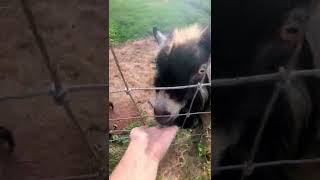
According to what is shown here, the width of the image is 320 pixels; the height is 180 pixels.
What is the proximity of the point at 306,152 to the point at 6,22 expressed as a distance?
67 centimetres

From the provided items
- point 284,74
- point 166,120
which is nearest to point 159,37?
point 166,120

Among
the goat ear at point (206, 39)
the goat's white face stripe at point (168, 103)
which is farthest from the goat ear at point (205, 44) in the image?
the goat's white face stripe at point (168, 103)

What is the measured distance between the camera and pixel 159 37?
130cm

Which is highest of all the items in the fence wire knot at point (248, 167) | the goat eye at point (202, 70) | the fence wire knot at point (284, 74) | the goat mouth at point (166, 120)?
the goat eye at point (202, 70)

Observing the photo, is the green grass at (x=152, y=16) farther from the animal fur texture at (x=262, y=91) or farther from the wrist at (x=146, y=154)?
the wrist at (x=146, y=154)

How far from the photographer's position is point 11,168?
52.1 inches

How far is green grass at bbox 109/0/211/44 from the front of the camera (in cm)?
128

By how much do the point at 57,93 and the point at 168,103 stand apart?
0.73ft

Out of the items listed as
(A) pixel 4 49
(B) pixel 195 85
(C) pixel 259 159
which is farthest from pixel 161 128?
(A) pixel 4 49

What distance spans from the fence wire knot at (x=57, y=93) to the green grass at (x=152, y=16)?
0.46 feet

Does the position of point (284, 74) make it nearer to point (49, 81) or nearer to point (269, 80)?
point (269, 80)

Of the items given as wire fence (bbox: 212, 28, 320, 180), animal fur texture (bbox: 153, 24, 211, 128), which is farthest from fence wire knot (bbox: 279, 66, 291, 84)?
animal fur texture (bbox: 153, 24, 211, 128)

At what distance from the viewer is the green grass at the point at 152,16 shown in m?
1.28

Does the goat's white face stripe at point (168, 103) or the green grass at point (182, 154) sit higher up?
the goat's white face stripe at point (168, 103)
